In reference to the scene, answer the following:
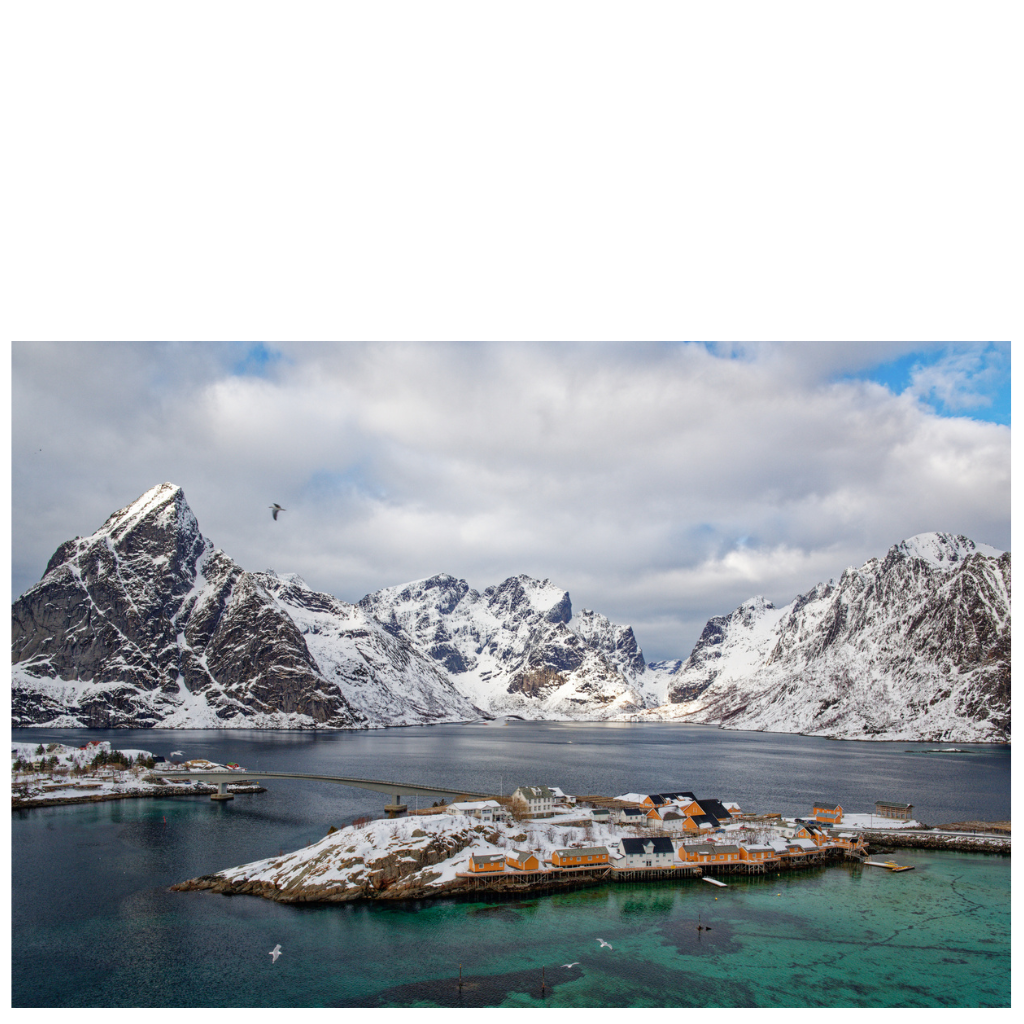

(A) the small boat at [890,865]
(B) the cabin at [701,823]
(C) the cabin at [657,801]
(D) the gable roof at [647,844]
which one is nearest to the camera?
(D) the gable roof at [647,844]

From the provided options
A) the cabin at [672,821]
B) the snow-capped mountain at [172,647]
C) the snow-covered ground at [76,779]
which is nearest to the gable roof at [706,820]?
the cabin at [672,821]

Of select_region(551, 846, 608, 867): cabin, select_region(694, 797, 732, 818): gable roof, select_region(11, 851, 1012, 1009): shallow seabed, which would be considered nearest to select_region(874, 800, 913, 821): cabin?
select_region(694, 797, 732, 818): gable roof

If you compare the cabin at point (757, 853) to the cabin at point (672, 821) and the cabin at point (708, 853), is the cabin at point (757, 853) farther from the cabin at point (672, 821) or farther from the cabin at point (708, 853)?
the cabin at point (672, 821)

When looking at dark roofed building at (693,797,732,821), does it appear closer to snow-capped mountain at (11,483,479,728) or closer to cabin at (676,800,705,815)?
cabin at (676,800,705,815)
